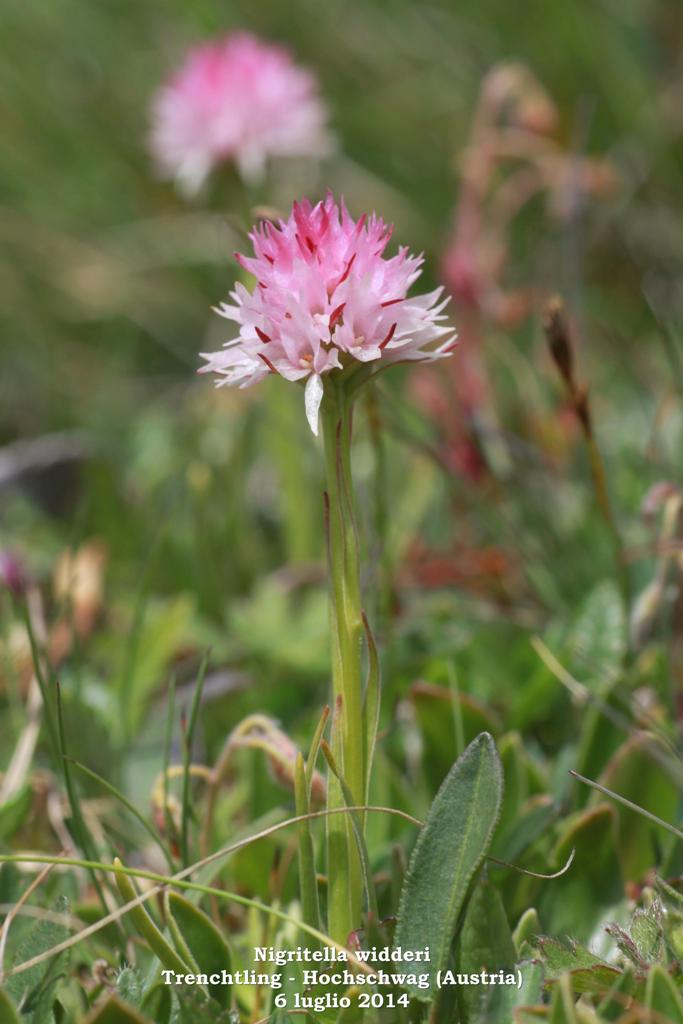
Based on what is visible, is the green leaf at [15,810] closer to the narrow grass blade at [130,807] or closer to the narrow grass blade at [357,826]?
the narrow grass blade at [130,807]

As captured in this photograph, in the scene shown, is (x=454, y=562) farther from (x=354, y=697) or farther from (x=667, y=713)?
(x=354, y=697)

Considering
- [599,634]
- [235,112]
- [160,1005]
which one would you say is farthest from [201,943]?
[235,112]

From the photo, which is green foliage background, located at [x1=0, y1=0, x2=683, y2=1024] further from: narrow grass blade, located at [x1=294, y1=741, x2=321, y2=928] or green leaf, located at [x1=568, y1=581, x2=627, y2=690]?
narrow grass blade, located at [x1=294, y1=741, x2=321, y2=928]

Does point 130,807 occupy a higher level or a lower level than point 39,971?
higher

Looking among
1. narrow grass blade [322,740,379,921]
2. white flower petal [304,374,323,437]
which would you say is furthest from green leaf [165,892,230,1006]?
white flower petal [304,374,323,437]

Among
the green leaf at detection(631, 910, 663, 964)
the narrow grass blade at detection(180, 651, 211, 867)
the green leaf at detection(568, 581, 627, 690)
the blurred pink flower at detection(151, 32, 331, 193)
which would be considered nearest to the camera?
the green leaf at detection(631, 910, 663, 964)

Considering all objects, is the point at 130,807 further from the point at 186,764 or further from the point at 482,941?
the point at 482,941

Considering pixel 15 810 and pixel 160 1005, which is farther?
pixel 15 810

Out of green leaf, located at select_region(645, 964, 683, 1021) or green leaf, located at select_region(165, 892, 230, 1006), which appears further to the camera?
green leaf, located at select_region(165, 892, 230, 1006)
